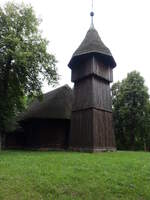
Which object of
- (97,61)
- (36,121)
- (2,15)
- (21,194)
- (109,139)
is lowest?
(21,194)

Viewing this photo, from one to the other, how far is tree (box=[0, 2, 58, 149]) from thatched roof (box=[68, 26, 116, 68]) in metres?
2.29

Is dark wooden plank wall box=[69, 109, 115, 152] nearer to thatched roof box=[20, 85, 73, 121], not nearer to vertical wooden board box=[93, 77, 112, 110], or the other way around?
vertical wooden board box=[93, 77, 112, 110]

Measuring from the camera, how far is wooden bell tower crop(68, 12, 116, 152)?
18.8m

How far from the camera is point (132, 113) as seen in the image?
30500 mm

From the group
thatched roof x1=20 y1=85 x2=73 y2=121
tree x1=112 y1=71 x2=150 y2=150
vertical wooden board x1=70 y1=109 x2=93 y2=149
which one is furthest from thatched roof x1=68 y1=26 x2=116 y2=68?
tree x1=112 y1=71 x2=150 y2=150

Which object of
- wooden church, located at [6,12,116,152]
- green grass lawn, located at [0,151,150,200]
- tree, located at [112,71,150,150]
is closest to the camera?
green grass lawn, located at [0,151,150,200]

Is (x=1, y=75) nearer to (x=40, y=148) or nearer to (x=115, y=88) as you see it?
(x=40, y=148)

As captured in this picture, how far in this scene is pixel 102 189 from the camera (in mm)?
7781

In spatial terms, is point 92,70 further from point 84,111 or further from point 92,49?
point 84,111

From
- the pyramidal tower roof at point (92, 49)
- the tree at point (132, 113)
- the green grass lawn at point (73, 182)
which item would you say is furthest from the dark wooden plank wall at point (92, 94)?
the tree at point (132, 113)

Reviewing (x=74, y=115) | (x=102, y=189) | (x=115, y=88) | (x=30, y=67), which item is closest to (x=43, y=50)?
(x=30, y=67)

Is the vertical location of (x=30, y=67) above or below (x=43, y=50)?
below

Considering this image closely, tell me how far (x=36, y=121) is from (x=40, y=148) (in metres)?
2.79

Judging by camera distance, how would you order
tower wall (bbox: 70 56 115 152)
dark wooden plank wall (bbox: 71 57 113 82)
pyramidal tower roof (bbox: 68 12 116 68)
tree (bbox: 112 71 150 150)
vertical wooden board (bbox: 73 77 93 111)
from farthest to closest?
tree (bbox: 112 71 150 150), pyramidal tower roof (bbox: 68 12 116 68), dark wooden plank wall (bbox: 71 57 113 82), vertical wooden board (bbox: 73 77 93 111), tower wall (bbox: 70 56 115 152)
